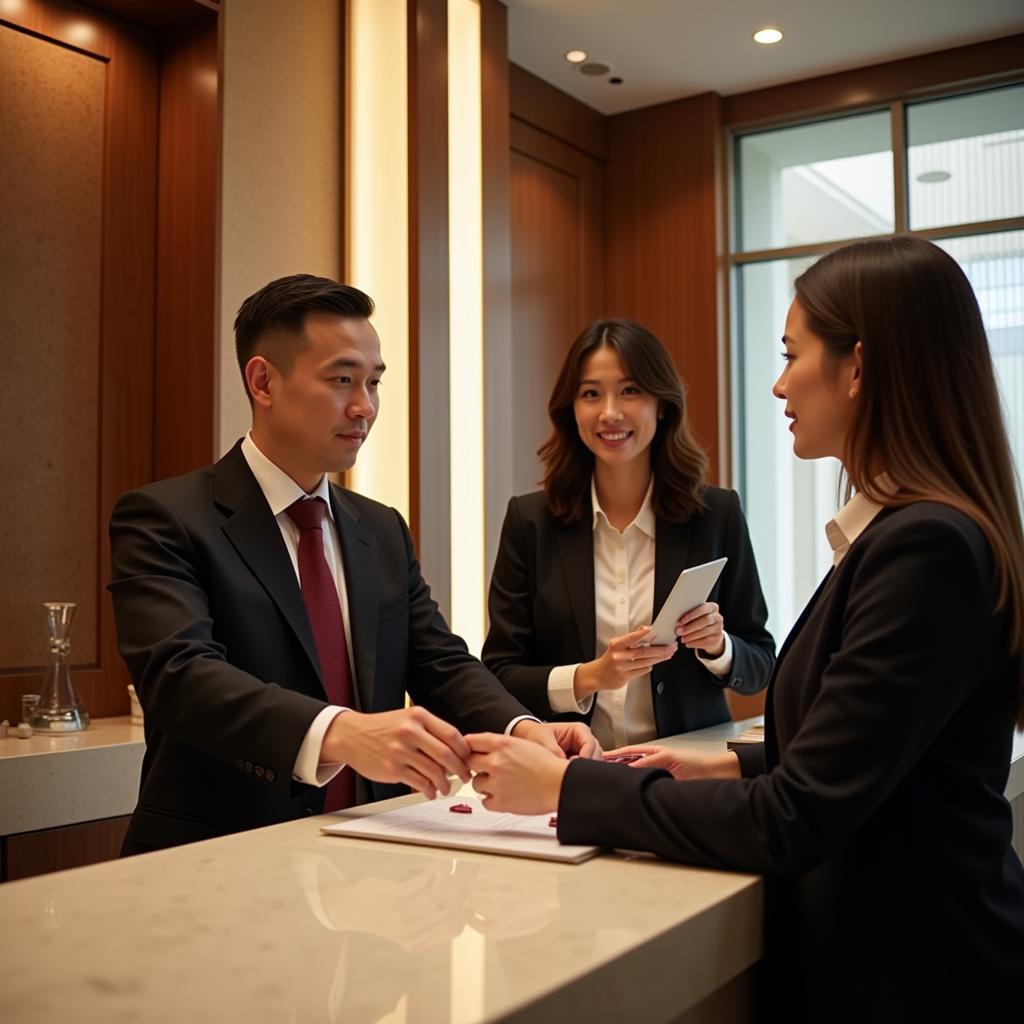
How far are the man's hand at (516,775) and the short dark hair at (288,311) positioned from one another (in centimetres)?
97

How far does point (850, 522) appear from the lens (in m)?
1.53

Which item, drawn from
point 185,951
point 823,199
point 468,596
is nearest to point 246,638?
point 185,951

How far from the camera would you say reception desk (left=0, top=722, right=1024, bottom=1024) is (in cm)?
95

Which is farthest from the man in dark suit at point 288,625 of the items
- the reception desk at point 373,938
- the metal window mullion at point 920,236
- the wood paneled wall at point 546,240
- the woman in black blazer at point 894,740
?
the metal window mullion at point 920,236

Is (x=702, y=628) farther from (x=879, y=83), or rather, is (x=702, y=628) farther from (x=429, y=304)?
→ (x=879, y=83)

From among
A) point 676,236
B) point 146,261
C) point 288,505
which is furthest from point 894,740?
point 676,236

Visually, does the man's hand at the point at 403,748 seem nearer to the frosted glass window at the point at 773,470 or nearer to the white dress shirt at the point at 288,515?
the white dress shirt at the point at 288,515

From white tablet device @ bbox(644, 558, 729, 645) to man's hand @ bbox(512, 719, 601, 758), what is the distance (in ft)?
1.50

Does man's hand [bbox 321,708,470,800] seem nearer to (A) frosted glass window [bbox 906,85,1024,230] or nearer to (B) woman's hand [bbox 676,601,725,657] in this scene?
(B) woman's hand [bbox 676,601,725,657]

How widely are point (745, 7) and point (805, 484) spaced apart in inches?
95.7

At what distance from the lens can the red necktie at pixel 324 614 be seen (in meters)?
2.01

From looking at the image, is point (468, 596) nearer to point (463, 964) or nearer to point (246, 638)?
point (246, 638)

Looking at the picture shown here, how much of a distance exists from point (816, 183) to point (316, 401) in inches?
192

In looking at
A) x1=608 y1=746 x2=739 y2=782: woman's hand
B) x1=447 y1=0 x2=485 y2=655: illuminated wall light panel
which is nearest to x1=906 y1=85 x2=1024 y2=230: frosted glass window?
x1=447 y1=0 x2=485 y2=655: illuminated wall light panel
